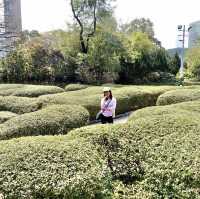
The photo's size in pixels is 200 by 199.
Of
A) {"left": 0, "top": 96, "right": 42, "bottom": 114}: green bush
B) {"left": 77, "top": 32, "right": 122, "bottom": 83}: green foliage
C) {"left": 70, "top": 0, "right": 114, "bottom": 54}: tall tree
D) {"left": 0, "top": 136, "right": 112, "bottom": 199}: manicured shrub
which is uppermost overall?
{"left": 70, "top": 0, "right": 114, "bottom": 54}: tall tree

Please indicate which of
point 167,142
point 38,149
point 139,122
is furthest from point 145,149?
point 38,149

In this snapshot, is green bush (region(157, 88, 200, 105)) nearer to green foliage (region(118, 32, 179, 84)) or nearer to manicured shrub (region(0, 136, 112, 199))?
manicured shrub (region(0, 136, 112, 199))

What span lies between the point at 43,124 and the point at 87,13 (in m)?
22.2

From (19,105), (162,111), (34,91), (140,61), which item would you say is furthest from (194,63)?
(162,111)

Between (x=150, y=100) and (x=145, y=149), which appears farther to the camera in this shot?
(x=150, y=100)

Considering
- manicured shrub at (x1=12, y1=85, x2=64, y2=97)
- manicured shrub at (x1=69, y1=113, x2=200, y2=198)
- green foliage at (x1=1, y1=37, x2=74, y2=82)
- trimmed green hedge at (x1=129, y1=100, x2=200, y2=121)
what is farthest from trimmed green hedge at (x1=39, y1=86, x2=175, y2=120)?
green foliage at (x1=1, y1=37, x2=74, y2=82)

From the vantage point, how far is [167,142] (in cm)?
520

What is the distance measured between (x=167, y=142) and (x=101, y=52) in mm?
22835

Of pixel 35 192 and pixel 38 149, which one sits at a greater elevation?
pixel 38 149

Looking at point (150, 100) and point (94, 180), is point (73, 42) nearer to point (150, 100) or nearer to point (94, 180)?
point (150, 100)

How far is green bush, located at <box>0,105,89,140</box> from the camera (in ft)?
27.0

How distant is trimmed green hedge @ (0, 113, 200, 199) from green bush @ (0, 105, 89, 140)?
2.90 meters

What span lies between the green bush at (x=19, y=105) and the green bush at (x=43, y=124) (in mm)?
3626

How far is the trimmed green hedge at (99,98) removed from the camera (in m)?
13.9
